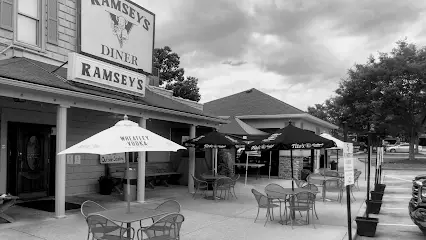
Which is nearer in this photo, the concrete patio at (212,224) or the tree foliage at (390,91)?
the concrete patio at (212,224)

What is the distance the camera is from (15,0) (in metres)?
9.59

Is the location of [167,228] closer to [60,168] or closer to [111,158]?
[60,168]

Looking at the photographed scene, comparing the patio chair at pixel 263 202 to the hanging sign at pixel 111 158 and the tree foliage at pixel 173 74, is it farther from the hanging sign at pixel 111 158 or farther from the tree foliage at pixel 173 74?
the tree foliage at pixel 173 74

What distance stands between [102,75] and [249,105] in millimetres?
14126

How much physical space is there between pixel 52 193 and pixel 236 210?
18.6 ft

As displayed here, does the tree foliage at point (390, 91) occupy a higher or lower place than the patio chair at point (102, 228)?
higher

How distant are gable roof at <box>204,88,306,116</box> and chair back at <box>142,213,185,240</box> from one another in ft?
52.5

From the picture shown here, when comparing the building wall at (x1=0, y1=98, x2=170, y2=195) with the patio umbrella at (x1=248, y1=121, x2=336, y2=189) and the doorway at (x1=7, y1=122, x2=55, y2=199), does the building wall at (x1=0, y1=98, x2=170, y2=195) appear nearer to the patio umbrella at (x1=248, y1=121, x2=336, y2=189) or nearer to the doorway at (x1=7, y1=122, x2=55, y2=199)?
the doorway at (x1=7, y1=122, x2=55, y2=199)

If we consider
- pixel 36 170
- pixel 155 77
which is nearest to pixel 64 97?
pixel 36 170

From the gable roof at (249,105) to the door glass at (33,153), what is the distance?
42.0ft

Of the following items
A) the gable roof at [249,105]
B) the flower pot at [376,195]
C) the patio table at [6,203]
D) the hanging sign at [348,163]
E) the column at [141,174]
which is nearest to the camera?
the hanging sign at [348,163]

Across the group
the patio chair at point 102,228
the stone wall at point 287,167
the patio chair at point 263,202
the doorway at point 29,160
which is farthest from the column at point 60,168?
the stone wall at point 287,167

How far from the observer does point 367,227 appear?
24.7 ft

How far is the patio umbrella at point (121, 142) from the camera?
16.3 ft
